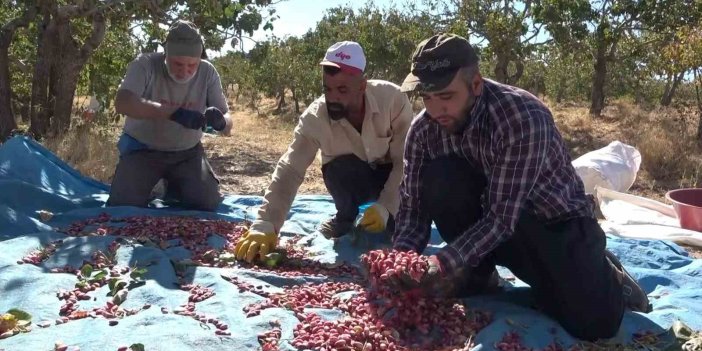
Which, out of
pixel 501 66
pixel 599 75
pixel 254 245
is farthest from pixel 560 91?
pixel 254 245

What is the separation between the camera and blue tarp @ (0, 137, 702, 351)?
2.55 m

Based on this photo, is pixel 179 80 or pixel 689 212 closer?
pixel 179 80

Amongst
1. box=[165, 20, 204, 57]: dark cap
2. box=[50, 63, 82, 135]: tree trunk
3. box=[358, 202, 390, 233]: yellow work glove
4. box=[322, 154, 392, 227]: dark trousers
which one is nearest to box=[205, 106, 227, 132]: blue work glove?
box=[165, 20, 204, 57]: dark cap

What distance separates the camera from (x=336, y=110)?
3723 millimetres

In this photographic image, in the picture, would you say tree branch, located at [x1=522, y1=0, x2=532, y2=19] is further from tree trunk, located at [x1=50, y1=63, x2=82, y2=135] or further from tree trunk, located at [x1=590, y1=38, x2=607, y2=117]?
tree trunk, located at [x1=50, y1=63, x2=82, y2=135]

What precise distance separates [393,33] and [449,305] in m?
13.5

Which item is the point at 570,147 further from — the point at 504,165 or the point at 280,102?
the point at 280,102

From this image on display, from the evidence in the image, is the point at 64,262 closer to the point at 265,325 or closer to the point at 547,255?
the point at 265,325

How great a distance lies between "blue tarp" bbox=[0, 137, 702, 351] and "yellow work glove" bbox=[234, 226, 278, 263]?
0.60ft

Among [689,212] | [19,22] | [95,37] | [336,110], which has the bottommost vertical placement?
[689,212]

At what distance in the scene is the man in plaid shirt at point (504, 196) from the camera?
8.54ft

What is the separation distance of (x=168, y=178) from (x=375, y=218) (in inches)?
69.6

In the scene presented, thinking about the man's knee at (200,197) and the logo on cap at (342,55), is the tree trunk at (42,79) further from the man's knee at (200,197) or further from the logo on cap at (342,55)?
the logo on cap at (342,55)

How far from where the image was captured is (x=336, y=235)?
14.0 ft
